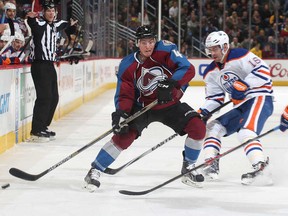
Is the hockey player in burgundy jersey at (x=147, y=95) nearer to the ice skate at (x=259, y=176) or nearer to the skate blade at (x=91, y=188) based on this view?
the skate blade at (x=91, y=188)

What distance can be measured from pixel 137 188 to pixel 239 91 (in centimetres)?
91

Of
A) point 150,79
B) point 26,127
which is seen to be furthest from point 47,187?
point 26,127

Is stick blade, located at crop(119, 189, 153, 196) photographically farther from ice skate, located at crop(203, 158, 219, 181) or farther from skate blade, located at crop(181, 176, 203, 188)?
ice skate, located at crop(203, 158, 219, 181)

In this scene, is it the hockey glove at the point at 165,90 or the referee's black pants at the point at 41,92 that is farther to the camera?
the referee's black pants at the point at 41,92

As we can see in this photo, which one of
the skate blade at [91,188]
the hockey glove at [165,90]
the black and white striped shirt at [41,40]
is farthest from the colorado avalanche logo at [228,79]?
the black and white striped shirt at [41,40]

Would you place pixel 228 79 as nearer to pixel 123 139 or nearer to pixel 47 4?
pixel 123 139

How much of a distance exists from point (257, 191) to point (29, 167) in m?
1.73

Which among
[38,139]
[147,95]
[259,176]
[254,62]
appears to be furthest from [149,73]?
[38,139]

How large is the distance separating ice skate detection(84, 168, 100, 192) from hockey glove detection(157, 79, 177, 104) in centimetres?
59

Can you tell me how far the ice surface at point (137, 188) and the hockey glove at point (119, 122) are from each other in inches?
14.3

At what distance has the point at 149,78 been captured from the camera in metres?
4.04

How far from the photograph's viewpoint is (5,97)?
5586mm

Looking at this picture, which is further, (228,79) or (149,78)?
(228,79)

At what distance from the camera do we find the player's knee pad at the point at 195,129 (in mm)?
4074
